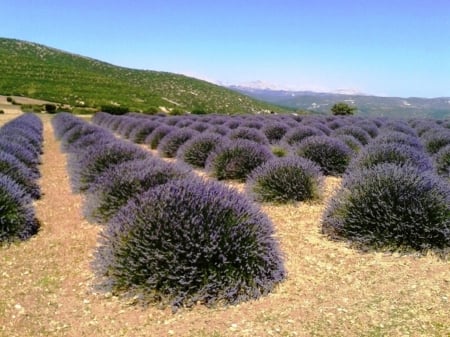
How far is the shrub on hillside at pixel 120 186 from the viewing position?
6867 millimetres

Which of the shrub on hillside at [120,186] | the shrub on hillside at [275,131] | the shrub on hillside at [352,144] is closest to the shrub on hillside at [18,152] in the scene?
the shrub on hillside at [120,186]

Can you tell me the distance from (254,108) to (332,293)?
91.0 m

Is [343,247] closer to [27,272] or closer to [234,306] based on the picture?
[234,306]

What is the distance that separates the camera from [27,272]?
17.1 ft

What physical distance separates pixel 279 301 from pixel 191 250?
0.93m

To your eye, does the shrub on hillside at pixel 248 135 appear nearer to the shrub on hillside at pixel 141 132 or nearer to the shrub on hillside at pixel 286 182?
the shrub on hillside at pixel 286 182

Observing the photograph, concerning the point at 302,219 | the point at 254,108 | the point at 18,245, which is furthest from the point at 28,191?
the point at 254,108

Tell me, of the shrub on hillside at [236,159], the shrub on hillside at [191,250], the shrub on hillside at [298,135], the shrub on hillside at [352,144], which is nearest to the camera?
the shrub on hillside at [191,250]

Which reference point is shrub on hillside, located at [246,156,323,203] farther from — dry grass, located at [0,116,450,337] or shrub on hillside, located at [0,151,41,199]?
shrub on hillside, located at [0,151,41,199]

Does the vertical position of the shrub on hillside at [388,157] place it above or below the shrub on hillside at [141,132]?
above

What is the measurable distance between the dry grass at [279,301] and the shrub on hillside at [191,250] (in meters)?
0.16

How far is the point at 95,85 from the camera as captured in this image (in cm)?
7969

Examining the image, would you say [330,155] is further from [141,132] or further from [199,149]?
[141,132]

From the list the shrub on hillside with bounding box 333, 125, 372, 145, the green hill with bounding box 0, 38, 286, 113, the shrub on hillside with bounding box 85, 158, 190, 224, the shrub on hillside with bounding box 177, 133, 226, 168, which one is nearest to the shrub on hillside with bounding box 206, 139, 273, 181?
the shrub on hillside with bounding box 177, 133, 226, 168
